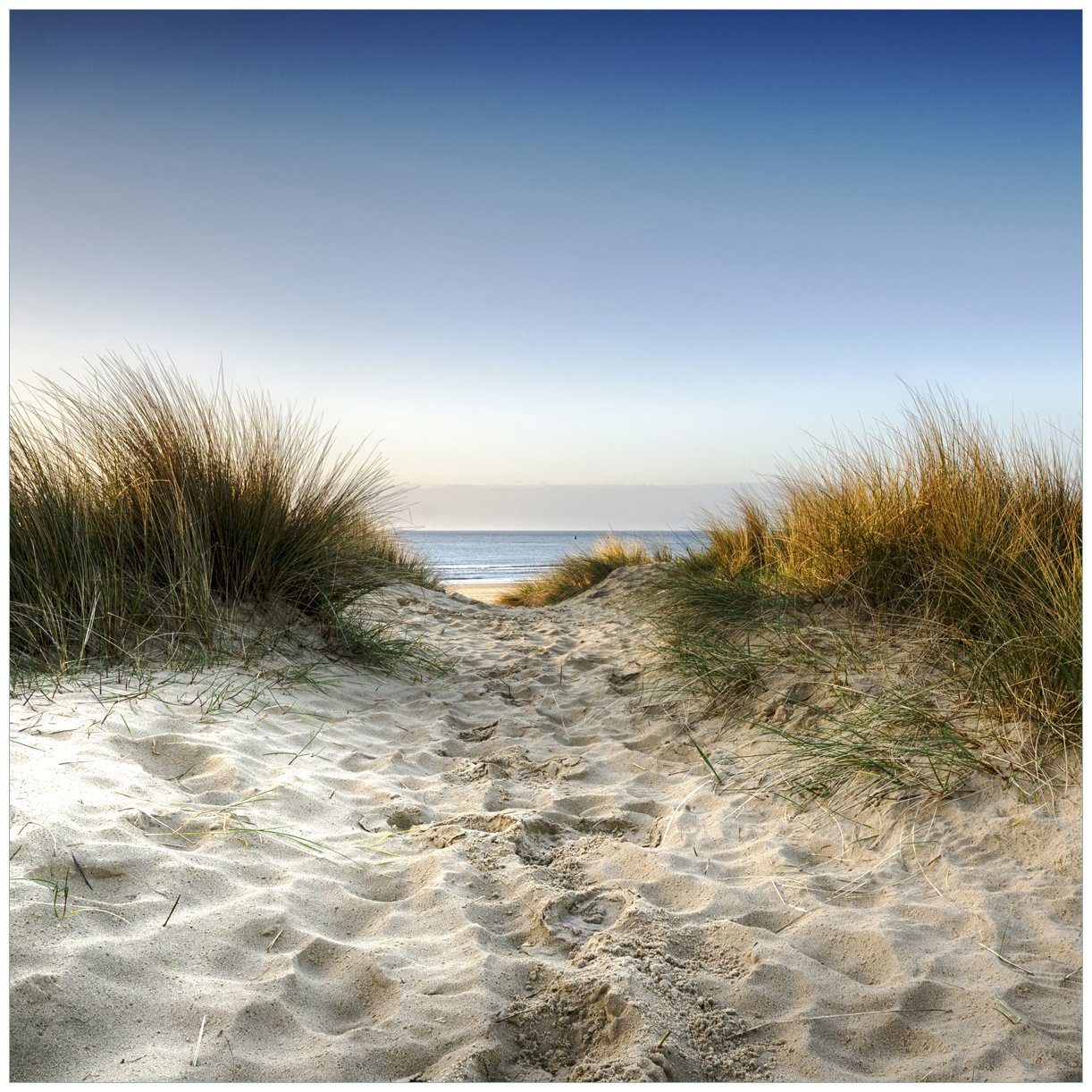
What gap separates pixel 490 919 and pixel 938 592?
2.70 metres

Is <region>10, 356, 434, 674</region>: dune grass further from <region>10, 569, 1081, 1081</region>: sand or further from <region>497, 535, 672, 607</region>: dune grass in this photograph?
<region>497, 535, 672, 607</region>: dune grass

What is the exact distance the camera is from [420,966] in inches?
57.3

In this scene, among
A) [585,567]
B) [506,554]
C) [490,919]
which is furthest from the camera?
[506,554]

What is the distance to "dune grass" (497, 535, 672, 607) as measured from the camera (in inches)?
351

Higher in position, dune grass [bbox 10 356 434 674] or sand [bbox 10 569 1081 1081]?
dune grass [bbox 10 356 434 674]

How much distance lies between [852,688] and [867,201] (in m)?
2.10

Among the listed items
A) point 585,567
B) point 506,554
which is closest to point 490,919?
point 585,567

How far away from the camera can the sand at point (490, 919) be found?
1.25 metres

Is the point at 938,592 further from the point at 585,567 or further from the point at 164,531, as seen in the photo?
the point at 585,567

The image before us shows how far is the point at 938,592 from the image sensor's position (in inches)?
132

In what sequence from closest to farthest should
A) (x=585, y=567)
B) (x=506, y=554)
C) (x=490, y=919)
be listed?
(x=490, y=919) < (x=585, y=567) < (x=506, y=554)

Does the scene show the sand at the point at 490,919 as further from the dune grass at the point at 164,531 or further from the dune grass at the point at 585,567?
the dune grass at the point at 585,567

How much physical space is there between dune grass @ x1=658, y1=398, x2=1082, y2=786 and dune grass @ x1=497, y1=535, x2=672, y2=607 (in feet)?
12.2

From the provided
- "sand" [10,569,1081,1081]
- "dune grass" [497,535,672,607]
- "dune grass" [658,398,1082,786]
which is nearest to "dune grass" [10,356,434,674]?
"sand" [10,569,1081,1081]
